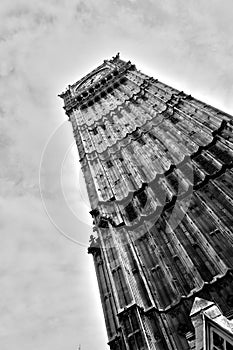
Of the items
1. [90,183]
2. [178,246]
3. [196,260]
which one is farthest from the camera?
[90,183]

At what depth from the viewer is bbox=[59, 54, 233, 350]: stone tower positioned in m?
12.9

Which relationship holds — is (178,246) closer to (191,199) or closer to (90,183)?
(191,199)

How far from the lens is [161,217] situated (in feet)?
57.4

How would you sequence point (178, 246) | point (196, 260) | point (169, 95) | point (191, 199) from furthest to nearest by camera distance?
point (169, 95) < point (191, 199) < point (178, 246) < point (196, 260)

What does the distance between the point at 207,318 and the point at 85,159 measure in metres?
19.8

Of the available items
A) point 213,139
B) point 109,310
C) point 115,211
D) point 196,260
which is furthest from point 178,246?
point 213,139

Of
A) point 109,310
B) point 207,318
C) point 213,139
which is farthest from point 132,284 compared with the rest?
point 213,139

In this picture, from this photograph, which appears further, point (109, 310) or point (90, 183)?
point (90, 183)

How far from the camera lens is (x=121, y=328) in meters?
13.1

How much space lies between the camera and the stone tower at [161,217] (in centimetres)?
1294

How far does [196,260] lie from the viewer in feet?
47.2

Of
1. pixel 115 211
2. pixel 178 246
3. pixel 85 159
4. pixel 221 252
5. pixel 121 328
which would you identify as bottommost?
pixel 121 328

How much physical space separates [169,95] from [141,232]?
45.8 ft

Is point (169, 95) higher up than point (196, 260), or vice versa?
point (169, 95)
